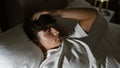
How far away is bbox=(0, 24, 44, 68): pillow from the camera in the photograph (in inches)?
44.3

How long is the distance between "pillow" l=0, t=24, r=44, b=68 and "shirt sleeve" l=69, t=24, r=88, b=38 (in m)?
0.27

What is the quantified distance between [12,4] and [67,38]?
45 cm

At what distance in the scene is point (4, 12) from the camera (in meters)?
1.46

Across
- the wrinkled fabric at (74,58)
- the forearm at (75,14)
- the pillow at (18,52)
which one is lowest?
the wrinkled fabric at (74,58)

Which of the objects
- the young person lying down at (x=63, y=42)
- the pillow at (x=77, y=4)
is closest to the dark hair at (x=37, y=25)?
the young person lying down at (x=63, y=42)

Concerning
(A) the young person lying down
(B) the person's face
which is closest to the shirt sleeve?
(A) the young person lying down

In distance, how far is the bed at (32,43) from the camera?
114cm

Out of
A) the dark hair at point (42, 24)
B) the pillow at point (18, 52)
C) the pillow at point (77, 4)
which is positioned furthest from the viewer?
the pillow at point (77, 4)

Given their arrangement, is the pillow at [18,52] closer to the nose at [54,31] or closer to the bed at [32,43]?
the bed at [32,43]

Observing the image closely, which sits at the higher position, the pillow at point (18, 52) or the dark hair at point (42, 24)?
the dark hair at point (42, 24)

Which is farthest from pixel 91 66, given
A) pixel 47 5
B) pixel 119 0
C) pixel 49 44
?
pixel 119 0

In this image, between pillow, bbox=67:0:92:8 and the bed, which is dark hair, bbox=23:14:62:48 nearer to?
the bed

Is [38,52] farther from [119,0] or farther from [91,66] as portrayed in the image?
[119,0]

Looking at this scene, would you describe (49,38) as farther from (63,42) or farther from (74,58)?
(74,58)
